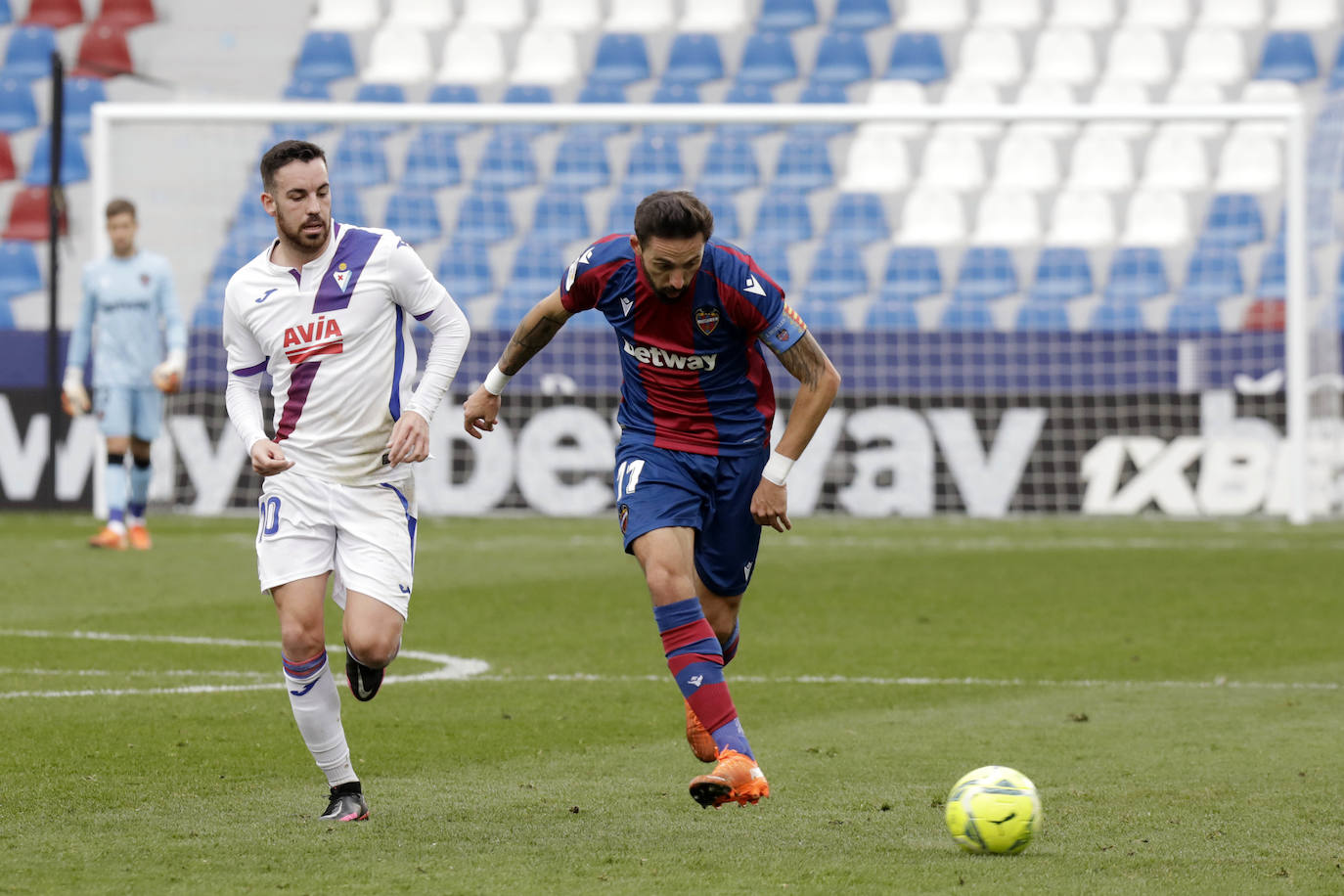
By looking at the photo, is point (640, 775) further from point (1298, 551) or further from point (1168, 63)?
point (1168, 63)

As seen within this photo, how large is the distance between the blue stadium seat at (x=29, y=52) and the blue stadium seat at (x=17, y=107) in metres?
0.20

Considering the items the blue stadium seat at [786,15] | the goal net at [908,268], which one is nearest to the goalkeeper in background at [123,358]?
the goal net at [908,268]

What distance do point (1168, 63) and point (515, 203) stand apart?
802cm

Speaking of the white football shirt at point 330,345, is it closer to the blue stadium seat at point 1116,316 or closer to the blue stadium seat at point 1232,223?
the blue stadium seat at point 1116,316

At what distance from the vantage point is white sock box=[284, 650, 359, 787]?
496 centimetres

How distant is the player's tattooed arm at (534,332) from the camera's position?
5.49 metres

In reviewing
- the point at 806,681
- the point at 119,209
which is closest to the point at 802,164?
the point at 119,209

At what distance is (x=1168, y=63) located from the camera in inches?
848

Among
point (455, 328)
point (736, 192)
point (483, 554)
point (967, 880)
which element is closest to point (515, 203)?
point (736, 192)

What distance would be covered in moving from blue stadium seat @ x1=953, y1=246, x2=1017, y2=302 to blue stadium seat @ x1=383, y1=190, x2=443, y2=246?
17.9ft

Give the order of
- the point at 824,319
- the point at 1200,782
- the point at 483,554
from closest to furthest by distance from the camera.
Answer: the point at 1200,782
the point at 483,554
the point at 824,319

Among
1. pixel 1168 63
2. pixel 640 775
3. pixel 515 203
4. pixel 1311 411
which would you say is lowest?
pixel 640 775

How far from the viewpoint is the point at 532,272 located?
1895cm

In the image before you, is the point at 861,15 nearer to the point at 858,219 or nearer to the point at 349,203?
the point at 858,219
